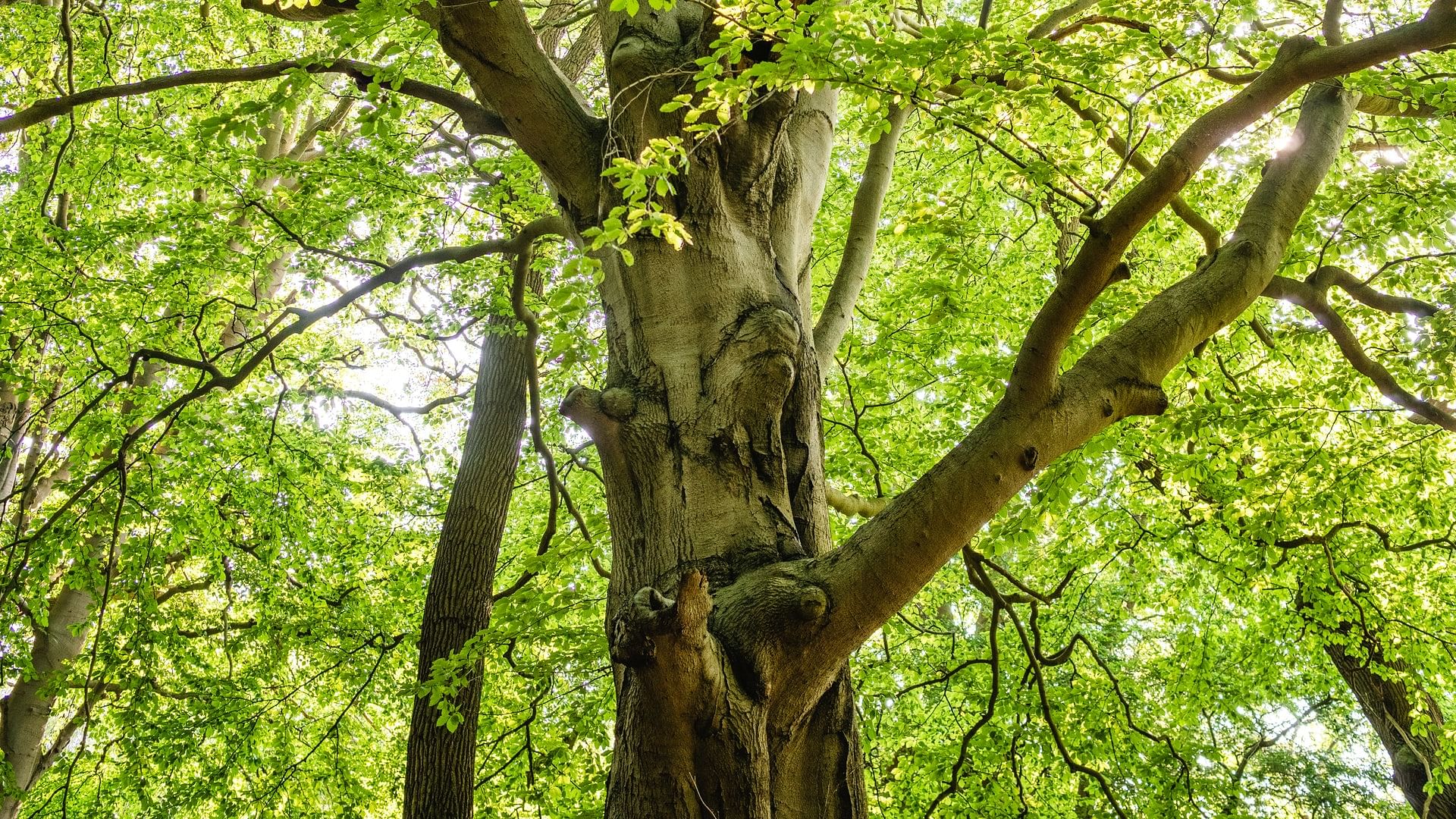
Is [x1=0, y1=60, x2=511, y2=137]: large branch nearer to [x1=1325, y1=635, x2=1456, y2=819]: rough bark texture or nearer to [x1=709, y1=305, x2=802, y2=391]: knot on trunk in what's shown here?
[x1=709, y1=305, x2=802, y2=391]: knot on trunk

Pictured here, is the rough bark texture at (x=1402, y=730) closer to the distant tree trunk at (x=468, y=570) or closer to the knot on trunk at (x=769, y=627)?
the distant tree trunk at (x=468, y=570)

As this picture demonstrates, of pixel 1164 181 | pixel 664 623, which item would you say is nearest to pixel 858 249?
pixel 1164 181

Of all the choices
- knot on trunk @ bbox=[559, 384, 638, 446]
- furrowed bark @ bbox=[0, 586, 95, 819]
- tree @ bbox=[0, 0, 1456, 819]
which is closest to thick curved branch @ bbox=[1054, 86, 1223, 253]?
tree @ bbox=[0, 0, 1456, 819]

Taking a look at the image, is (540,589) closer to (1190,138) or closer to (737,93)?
(737,93)

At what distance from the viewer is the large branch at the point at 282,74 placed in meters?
3.27

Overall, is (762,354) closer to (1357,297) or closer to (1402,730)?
(1357,297)

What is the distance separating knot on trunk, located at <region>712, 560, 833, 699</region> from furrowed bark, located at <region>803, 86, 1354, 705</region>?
0.06 metres

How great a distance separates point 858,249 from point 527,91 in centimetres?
190

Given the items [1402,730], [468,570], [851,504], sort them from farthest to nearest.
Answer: [1402,730]
[468,570]
[851,504]

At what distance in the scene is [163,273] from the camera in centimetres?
719

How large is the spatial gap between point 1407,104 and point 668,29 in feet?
14.3

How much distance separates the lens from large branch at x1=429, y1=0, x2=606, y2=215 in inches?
114

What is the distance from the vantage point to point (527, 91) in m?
3.01

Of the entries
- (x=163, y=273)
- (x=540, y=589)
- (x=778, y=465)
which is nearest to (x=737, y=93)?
(x=778, y=465)
